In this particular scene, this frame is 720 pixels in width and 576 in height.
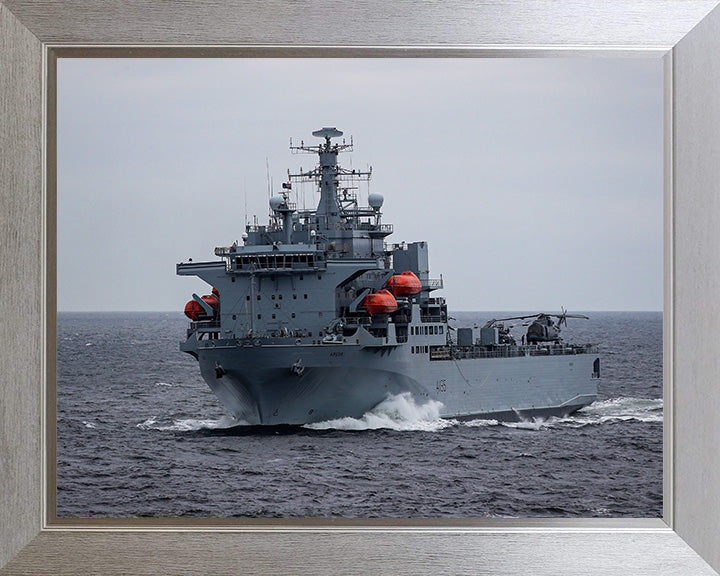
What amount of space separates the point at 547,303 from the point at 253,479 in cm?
216

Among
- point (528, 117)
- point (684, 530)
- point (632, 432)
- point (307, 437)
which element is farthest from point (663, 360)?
point (307, 437)

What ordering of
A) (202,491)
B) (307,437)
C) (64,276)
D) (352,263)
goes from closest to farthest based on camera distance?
(64,276), (202,491), (307,437), (352,263)

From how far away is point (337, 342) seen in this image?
11.1 meters

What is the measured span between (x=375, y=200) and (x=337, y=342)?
3893 mm

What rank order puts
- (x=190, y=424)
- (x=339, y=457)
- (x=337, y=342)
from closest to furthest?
(x=339, y=457) < (x=190, y=424) < (x=337, y=342)

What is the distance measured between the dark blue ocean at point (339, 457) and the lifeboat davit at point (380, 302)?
1913mm

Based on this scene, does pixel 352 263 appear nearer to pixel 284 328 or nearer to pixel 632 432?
pixel 284 328

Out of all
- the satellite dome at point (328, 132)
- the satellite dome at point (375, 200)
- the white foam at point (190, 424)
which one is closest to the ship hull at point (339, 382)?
the white foam at point (190, 424)

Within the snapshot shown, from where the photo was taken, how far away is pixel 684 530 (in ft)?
14.1

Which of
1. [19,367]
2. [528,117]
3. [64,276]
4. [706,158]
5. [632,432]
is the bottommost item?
[632,432]

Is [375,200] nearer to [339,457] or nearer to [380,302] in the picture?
[339,457]

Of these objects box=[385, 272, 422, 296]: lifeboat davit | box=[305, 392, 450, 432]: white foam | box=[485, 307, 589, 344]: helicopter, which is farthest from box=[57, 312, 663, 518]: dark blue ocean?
box=[385, 272, 422, 296]: lifeboat davit

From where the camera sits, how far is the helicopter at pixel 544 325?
22.5 ft

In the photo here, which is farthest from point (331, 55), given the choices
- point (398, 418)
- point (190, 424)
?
point (398, 418)
